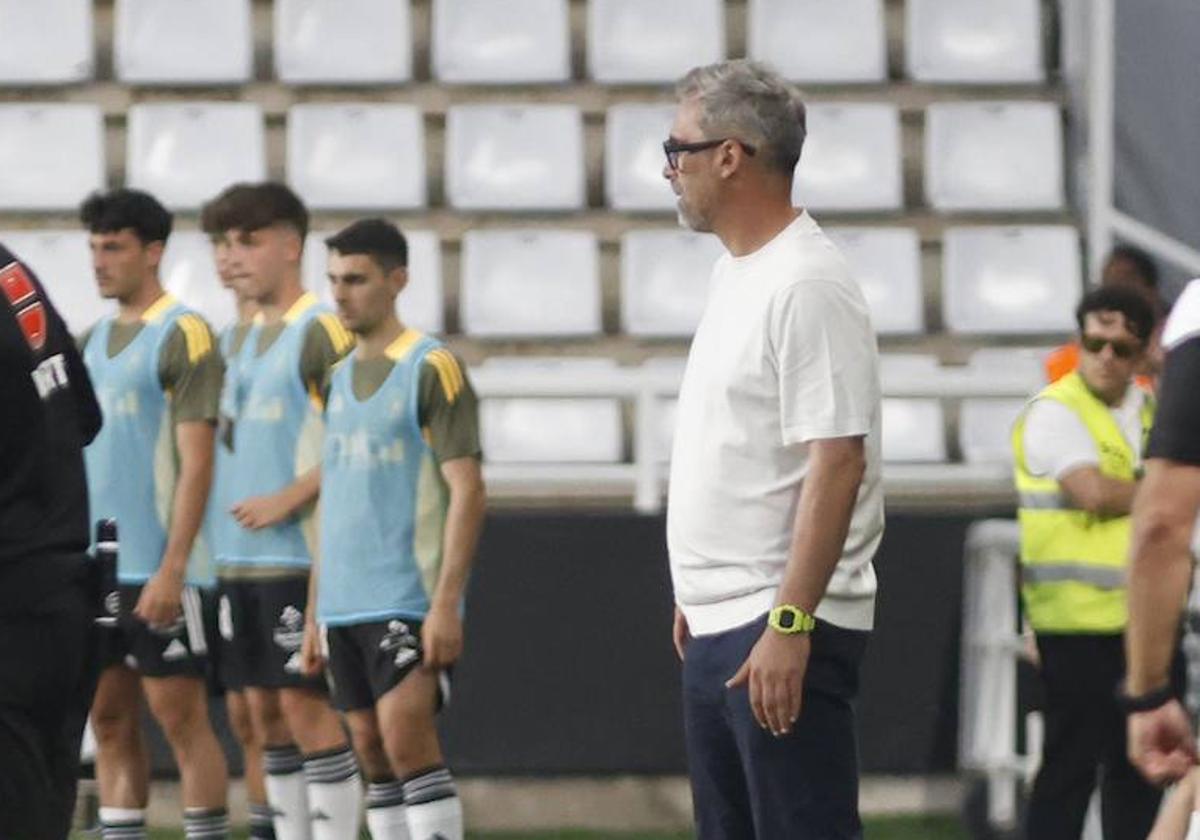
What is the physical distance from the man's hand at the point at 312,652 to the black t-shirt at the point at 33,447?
285 centimetres

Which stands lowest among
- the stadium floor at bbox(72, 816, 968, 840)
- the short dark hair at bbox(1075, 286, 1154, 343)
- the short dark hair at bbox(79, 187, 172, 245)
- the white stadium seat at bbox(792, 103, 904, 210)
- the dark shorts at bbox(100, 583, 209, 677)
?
the stadium floor at bbox(72, 816, 968, 840)

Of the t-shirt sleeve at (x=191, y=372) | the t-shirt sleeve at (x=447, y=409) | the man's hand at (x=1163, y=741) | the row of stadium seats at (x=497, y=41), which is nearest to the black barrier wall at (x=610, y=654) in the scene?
the t-shirt sleeve at (x=191, y=372)

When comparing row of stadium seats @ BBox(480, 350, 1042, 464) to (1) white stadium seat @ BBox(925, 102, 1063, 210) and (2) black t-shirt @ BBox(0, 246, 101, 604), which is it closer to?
(1) white stadium seat @ BBox(925, 102, 1063, 210)

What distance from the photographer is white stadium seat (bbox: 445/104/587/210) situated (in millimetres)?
11688

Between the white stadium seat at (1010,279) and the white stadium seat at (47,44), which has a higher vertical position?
the white stadium seat at (47,44)

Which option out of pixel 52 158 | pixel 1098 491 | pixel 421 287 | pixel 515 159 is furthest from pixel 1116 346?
pixel 52 158

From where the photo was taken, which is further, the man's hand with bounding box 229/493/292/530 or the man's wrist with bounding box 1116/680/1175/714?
the man's hand with bounding box 229/493/292/530

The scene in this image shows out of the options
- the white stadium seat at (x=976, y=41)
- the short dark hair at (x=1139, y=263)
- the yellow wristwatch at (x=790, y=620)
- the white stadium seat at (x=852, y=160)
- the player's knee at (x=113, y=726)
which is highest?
the white stadium seat at (x=976, y=41)

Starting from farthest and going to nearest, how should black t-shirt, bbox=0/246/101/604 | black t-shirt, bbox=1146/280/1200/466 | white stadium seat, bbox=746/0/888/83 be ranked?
white stadium seat, bbox=746/0/888/83, black t-shirt, bbox=0/246/101/604, black t-shirt, bbox=1146/280/1200/466

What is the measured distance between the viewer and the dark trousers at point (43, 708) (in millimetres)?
4426

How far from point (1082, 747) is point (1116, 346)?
1107 millimetres

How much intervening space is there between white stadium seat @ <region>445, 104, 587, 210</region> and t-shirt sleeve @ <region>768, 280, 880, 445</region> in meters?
6.95

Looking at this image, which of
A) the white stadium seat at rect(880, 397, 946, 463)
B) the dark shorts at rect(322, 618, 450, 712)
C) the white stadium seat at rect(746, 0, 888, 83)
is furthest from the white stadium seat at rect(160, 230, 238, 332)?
the dark shorts at rect(322, 618, 450, 712)

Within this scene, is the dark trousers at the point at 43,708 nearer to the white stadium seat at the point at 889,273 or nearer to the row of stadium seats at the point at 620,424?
the row of stadium seats at the point at 620,424
